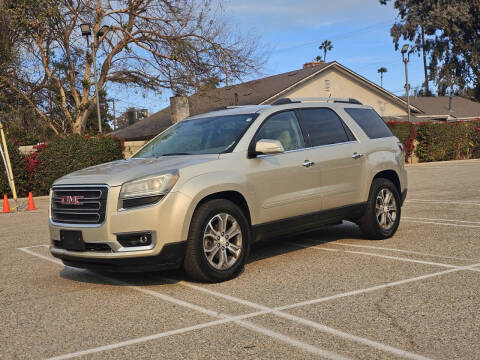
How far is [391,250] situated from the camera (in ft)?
24.5

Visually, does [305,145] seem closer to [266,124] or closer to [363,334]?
[266,124]

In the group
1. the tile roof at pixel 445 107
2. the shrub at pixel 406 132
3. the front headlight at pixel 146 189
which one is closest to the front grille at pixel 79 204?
the front headlight at pixel 146 189

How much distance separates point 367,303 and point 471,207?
276 inches

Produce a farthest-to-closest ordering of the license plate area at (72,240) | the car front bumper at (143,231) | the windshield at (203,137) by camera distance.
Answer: the windshield at (203,137), the license plate area at (72,240), the car front bumper at (143,231)

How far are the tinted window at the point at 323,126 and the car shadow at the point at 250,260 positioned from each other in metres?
1.38

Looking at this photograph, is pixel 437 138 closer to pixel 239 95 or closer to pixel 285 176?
pixel 239 95

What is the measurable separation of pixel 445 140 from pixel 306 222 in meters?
27.6

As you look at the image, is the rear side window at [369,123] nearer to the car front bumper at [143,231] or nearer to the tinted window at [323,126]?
the tinted window at [323,126]

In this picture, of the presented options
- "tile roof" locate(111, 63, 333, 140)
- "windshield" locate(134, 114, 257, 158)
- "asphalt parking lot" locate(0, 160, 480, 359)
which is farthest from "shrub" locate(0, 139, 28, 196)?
"windshield" locate(134, 114, 257, 158)

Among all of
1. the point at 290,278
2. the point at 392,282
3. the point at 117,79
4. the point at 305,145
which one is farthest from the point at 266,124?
the point at 117,79

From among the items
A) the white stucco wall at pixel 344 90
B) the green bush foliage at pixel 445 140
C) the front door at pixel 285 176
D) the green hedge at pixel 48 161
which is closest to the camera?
the front door at pixel 285 176

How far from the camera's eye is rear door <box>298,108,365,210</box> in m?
7.33

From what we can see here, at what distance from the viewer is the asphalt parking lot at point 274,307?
416 centimetres

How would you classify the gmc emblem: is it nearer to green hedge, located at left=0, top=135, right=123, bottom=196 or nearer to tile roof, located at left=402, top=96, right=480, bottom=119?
green hedge, located at left=0, top=135, right=123, bottom=196
